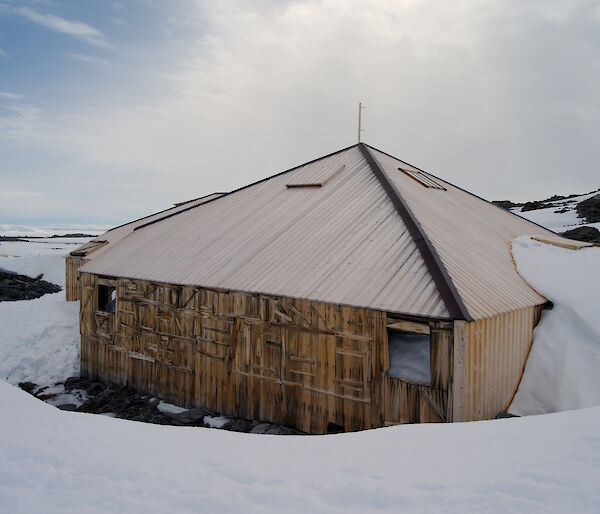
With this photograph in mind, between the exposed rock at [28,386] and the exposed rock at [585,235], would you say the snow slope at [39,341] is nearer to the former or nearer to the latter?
the exposed rock at [28,386]

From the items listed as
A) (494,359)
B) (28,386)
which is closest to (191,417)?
(28,386)

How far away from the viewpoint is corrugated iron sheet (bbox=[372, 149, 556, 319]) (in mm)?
10797

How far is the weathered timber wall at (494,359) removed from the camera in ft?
31.8

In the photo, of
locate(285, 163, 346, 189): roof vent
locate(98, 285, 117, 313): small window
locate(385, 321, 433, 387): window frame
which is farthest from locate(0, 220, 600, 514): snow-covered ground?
locate(285, 163, 346, 189): roof vent

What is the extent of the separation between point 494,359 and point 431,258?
A: 274 cm

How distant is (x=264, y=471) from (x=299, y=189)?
14.2m

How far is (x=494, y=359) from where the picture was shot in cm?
1060

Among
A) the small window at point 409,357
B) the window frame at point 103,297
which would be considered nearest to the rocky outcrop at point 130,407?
the window frame at point 103,297

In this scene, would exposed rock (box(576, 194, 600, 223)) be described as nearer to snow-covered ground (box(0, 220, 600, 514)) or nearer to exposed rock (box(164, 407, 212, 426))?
exposed rock (box(164, 407, 212, 426))

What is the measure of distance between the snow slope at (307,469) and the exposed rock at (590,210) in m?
44.4

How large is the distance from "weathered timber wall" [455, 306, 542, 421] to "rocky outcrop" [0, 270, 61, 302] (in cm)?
3630

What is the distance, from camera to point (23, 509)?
4461 mm

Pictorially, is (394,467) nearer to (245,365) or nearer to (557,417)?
(557,417)

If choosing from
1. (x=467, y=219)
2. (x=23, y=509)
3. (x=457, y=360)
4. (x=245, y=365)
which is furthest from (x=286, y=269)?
(x=23, y=509)
